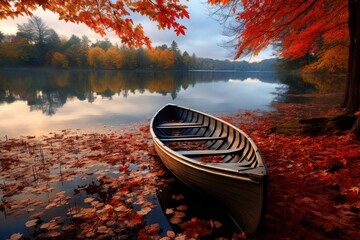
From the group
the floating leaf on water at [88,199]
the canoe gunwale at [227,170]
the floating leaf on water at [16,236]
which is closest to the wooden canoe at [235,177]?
the canoe gunwale at [227,170]

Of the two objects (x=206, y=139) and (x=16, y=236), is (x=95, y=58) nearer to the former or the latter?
(x=206, y=139)

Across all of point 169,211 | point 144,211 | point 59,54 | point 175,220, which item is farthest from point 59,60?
point 175,220

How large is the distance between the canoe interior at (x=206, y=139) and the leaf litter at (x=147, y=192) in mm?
894

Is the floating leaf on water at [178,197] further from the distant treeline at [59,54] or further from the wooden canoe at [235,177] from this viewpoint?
the distant treeline at [59,54]

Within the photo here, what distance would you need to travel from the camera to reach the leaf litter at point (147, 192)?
3893mm

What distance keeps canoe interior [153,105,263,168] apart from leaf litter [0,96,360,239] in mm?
894

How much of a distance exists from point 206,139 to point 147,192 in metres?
2.54

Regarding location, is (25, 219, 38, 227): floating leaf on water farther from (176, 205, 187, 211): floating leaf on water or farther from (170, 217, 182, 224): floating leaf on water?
(176, 205, 187, 211): floating leaf on water

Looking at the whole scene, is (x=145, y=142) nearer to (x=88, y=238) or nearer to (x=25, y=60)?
(x=88, y=238)

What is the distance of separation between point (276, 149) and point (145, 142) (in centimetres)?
505

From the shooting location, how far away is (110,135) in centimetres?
1070

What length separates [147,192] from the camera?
17.9 ft

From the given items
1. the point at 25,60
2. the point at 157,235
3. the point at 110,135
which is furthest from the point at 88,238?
the point at 25,60

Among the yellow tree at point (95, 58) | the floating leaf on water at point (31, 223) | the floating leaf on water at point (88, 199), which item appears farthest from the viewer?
the yellow tree at point (95, 58)
